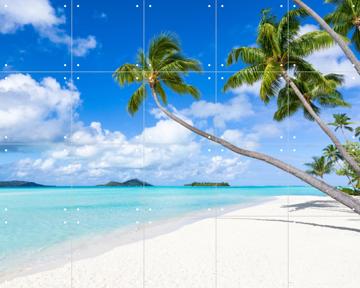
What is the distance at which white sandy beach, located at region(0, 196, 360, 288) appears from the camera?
3.67 m

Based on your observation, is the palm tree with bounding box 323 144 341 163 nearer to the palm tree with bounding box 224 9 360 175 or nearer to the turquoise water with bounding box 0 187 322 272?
the turquoise water with bounding box 0 187 322 272

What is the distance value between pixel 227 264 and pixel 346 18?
5.04 metres

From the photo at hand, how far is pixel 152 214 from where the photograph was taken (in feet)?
40.3

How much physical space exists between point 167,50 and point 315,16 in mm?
2586

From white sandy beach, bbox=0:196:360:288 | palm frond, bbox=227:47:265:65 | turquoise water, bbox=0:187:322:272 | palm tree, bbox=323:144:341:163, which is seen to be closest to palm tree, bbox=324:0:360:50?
palm frond, bbox=227:47:265:65

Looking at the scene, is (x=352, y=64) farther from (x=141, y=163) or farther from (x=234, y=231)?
(x=234, y=231)

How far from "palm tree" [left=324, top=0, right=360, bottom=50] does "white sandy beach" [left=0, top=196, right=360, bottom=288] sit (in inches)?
142

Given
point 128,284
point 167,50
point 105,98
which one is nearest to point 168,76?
point 167,50

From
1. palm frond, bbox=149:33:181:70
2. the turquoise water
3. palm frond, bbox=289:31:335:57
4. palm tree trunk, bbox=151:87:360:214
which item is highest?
palm frond, bbox=289:31:335:57

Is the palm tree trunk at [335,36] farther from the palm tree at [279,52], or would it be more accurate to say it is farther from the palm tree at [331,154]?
the palm tree at [331,154]

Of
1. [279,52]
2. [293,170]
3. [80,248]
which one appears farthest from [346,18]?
[80,248]

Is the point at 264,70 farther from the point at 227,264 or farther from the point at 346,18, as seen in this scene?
the point at 227,264

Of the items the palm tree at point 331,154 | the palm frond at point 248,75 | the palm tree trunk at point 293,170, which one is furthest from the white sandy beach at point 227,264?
the palm tree at point 331,154

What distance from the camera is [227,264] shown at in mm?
4328
